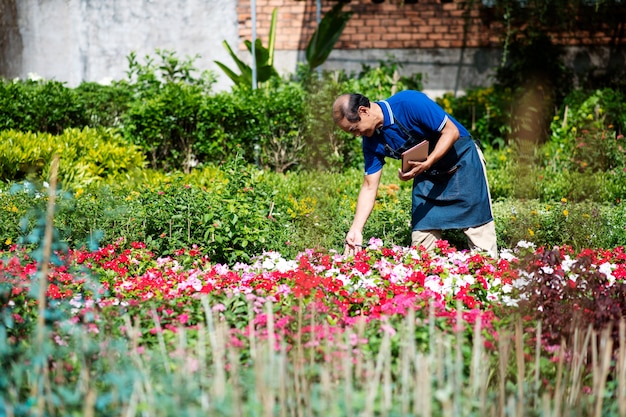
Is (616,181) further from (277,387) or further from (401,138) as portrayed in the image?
(277,387)

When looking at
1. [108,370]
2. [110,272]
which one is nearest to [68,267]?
[110,272]

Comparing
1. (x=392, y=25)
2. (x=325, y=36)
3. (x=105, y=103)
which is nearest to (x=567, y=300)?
(x=105, y=103)

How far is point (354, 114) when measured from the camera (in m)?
4.45

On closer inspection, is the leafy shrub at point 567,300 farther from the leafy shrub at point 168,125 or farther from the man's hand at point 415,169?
the leafy shrub at point 168,125

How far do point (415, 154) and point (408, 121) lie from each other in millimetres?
218

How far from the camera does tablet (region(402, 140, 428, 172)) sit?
181 inches

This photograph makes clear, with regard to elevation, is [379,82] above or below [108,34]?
below

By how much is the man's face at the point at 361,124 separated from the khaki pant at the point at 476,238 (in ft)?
2.99

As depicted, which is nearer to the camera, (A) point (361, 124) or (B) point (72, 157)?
(A) point (361, 124)

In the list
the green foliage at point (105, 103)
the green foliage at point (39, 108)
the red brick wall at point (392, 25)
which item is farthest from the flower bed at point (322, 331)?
the red brick wall at point (392, 25)

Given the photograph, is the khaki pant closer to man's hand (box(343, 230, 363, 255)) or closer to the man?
the man

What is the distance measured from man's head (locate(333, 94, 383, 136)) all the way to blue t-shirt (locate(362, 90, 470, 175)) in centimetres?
15

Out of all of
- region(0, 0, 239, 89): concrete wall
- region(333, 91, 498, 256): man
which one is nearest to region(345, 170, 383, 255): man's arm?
region(333, 91, 498, 256): man

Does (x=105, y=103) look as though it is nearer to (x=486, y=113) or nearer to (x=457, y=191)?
(x=486, y=113)
